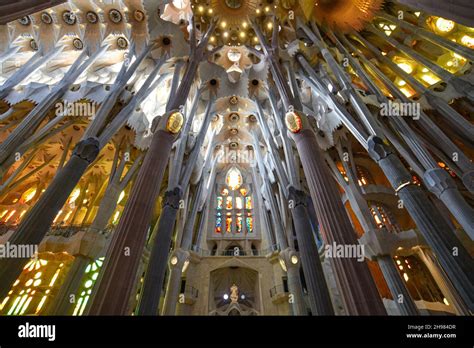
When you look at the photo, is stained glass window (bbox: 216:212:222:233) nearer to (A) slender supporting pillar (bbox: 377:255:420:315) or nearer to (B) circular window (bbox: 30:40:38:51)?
(A) slender supporting pillar (bbox: 377:255:420:315)

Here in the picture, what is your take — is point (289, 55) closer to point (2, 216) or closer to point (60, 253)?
point (60, 253)

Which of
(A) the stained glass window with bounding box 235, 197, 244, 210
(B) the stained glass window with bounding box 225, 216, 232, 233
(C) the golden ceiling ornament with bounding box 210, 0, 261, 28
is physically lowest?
(B) the stained glass window with bounding box 225, 216, 232, 233

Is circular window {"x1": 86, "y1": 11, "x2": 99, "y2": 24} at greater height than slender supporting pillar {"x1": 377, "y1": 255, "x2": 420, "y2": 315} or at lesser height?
greater

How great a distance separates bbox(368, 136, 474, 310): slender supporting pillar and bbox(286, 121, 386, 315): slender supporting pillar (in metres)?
2.97

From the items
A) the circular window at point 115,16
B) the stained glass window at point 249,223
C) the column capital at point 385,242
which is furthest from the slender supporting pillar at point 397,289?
the circular window at point 115,16

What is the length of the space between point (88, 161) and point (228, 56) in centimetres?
1462

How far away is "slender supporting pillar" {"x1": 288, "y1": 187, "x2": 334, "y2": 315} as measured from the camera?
8.74m

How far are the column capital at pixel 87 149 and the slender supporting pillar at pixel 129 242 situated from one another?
295 cm

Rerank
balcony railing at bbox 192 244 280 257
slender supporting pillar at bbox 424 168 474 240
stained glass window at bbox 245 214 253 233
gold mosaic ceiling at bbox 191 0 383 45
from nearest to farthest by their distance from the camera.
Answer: slender supporting pillar at bbox 424 168 474 240 < gold mosaic ceiling at bbox 191 0 383 45 < balcony railing at bbox 192 244 280 257 < stained glass window at bbox 245 214 253 233

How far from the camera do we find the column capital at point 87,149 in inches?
355

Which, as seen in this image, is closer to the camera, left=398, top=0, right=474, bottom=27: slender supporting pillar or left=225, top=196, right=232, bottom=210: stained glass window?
left=398, top=0, right=474, bottom=27: slender supporting pillar

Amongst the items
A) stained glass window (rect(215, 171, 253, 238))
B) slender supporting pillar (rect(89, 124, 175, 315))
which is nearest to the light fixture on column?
stained glass window (rect(215, 171, 253, 238))

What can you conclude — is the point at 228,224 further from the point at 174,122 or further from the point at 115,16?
the point at 115,16

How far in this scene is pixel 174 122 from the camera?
27.2 ft
